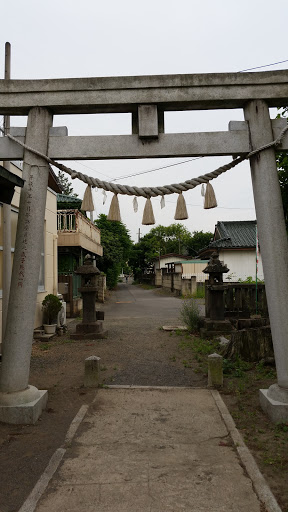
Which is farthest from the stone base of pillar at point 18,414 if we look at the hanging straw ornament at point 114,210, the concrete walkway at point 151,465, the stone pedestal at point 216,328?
the stone pedestal at point 216,328

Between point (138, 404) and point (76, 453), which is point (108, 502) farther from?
point (138, 404)

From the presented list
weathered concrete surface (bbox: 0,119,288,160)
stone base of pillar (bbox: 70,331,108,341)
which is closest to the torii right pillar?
weathered concrete surface (bbox: 0,119,288,160)

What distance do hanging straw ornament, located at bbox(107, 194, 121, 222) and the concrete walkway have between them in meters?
2.85

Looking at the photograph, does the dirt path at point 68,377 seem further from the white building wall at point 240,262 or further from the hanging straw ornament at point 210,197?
the white building wall at point 240,262

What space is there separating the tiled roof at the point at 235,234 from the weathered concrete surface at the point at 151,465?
78.1 feet

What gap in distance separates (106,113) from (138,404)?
4528 millimetres

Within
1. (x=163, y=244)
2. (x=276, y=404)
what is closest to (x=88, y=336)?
(x=276, y=404)

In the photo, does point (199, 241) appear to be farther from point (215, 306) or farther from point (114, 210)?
point (114, 210)

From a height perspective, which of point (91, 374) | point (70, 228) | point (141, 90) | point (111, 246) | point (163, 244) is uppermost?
point (163, 244)

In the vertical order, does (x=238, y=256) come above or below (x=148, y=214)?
above

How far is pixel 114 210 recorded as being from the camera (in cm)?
540

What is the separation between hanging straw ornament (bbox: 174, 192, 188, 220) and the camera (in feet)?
17.5

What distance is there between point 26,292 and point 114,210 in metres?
1.77

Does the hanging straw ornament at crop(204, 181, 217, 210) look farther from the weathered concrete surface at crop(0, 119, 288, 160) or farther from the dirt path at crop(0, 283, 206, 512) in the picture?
the dirt path at crop(0, 283, 206, 512)
